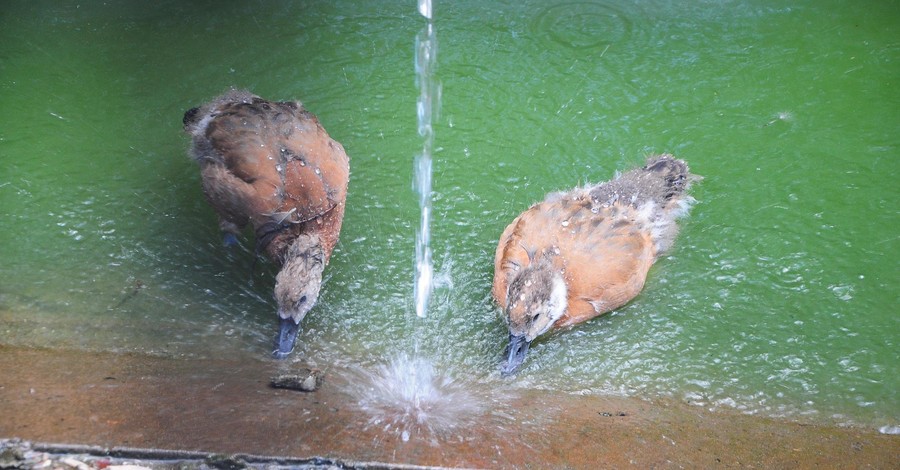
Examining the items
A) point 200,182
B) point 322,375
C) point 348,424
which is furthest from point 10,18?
point 348,424

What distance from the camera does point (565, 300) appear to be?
360 cm

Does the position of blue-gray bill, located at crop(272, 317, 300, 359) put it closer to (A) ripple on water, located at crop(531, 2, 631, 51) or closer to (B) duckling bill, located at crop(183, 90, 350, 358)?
(B) duckling bill, located at crop(183, 90, 350, 358)

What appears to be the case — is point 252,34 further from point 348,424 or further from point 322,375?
point 348,424

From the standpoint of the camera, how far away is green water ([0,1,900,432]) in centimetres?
352

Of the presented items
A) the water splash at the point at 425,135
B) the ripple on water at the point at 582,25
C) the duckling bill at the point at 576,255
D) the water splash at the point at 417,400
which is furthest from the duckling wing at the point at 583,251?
the ripple on water at the point at 582,25


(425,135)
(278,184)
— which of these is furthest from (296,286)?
(425,135)

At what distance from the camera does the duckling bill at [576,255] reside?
11.4ft

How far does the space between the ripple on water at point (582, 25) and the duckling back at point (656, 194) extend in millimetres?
1483

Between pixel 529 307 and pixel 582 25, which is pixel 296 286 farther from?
pixel 582 25

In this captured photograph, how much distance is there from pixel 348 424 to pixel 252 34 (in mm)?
3469

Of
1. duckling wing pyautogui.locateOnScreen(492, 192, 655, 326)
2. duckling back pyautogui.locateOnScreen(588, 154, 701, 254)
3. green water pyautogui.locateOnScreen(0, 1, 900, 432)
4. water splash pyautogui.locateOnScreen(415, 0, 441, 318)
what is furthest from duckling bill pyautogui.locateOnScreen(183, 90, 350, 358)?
duckling back pyautogui.locateOnScreen(588, 154, 701, 254)

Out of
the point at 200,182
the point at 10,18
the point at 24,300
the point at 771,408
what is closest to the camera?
the point at 771,408

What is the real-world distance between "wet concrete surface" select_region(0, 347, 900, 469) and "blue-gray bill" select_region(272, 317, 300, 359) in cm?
21

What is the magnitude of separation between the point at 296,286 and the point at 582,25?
10.5 ft
